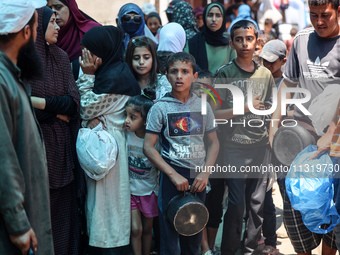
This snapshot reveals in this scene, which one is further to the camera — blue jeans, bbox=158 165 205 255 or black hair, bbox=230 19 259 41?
black hair, bbox=230 19 259 41

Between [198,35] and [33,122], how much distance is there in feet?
10.8

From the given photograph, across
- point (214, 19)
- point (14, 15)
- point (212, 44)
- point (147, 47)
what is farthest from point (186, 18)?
point (14, 15)

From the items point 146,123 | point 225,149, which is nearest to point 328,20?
point 225,149

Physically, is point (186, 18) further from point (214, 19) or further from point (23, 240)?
point (23, 240)

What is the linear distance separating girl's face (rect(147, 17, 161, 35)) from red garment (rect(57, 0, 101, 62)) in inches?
101

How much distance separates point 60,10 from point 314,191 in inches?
107

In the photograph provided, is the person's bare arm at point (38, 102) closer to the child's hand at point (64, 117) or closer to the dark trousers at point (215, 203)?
the child's hand at point (64, 117)

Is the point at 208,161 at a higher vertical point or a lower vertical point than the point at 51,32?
lower

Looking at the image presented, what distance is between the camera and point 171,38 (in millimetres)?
4668

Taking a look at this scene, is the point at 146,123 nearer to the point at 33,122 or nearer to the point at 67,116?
the point at 67,116

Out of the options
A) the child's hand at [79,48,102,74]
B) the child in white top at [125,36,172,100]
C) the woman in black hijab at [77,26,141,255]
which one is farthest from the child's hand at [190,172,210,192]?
the child's hand at [79,48,102,74]

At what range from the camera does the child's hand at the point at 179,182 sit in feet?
11.2

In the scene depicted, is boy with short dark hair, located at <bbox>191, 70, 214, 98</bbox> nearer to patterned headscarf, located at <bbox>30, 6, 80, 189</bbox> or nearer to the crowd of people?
the crowd of people

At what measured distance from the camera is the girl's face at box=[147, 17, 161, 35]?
22.4 feet
